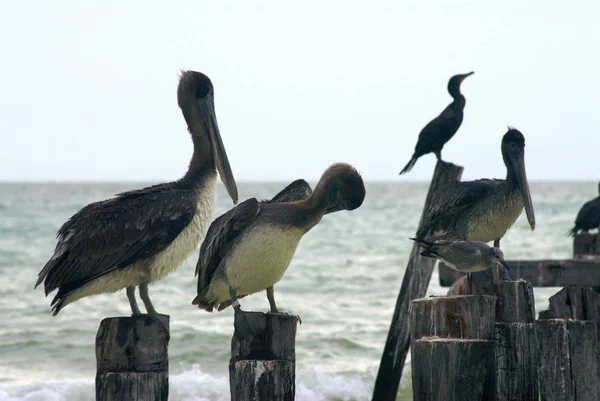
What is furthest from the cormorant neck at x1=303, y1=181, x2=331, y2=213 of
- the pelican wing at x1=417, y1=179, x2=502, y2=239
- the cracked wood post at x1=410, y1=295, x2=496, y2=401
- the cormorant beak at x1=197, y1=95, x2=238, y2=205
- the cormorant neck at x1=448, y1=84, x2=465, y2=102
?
the cormorant neck at x1=448, y1=84, x2=465, y2=102

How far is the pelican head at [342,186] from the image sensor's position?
5.53 m

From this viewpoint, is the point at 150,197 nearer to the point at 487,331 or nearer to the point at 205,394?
the point at 487,331

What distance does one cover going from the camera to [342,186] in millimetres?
5547

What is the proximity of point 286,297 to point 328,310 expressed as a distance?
126cm

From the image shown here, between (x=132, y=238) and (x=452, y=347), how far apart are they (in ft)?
6.47

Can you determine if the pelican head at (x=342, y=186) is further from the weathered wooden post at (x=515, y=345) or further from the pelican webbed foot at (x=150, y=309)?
the pelican webbed foot at (x=150, y=309)

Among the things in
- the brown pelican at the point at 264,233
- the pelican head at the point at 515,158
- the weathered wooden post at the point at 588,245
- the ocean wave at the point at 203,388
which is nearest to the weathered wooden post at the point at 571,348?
the brown pelican at the point at 264,233

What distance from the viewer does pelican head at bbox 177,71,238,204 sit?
19.6 ft

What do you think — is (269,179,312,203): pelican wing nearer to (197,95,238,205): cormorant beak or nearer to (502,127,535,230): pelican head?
(197,95,238,205): cormorant beak

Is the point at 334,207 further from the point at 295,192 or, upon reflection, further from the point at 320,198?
the point at 295,192

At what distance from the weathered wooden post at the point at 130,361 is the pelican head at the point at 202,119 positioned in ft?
5.61

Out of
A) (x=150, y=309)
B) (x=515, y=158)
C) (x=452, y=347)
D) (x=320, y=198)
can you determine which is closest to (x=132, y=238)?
(x=150, y=309)

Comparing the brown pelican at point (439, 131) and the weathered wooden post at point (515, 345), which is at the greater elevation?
the brown pelican at point (439, 131)

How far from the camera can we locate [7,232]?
86.4ft
